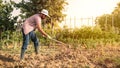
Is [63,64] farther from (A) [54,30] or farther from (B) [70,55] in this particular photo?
(A) [54,30]

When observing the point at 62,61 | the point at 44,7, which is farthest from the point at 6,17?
the point at 44,7

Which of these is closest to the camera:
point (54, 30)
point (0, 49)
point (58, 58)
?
point (58, 58)

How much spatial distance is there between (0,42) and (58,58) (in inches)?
139

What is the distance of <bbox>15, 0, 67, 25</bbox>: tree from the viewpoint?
2650cm

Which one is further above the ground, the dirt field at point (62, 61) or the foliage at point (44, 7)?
the foliage at point (44, 7)

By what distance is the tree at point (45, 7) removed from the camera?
86.9 feet

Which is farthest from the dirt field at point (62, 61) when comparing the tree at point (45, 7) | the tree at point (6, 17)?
the tree at point (45, 7)

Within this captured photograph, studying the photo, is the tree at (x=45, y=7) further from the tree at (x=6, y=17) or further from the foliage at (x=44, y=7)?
the tree at (x=6, y=17)

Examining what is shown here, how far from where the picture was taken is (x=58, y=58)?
1062cm

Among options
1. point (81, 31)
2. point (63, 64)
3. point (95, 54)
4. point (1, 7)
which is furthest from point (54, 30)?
point (63, 64)

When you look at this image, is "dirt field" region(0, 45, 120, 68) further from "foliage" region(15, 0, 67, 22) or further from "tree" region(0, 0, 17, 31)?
"foliage" region(15, 0, 67, 22)

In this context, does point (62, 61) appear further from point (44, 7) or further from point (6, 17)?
point (44, 7)

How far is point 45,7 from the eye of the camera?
27172mm

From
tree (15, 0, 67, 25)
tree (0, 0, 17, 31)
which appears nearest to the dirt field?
tree (0, 0, 17, 31)
